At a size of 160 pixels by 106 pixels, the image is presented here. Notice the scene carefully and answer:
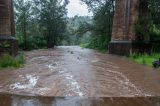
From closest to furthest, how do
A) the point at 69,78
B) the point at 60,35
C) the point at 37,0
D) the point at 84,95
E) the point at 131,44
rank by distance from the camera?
the point at 84,95, the point at 69,78, the point at 131,44, the point at 37,0, the point at 60,35

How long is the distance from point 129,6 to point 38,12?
24.1m

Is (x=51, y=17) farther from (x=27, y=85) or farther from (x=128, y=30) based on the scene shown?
(x=27, y=85)

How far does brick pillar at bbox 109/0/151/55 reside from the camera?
70.6 feet

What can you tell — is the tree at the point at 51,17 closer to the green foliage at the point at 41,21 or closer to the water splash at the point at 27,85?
the green foliage at the point at 41,21

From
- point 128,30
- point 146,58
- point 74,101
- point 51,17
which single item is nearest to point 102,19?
point 128,30

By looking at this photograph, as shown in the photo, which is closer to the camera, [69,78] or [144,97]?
[144,97]

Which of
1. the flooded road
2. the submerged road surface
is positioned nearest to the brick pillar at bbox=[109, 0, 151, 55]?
the submerged road surface

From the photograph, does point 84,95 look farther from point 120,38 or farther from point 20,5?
point 20,5

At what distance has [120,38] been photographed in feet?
76.7

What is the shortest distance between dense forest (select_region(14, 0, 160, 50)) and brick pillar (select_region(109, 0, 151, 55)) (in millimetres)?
1206

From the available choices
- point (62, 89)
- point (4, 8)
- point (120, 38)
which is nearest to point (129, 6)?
point (120, 38)

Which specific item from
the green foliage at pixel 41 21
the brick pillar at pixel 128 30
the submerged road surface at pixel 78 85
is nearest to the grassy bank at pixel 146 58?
the brick pillar at pixel 128 30

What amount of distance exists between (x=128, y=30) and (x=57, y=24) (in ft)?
81.0

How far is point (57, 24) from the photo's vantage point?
4575cm
